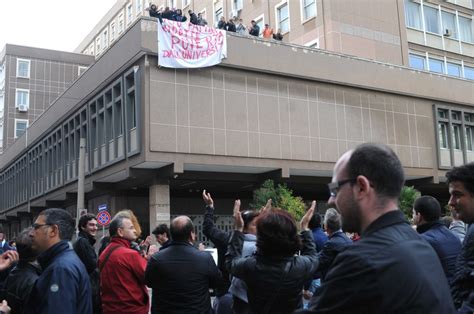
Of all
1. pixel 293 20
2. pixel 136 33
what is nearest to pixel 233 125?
pixel 136 33

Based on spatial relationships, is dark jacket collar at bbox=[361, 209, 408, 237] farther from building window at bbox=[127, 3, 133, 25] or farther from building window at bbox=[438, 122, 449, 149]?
building window at bbox=[127, 3, 133, 25]

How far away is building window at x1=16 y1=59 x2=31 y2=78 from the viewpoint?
57031mm

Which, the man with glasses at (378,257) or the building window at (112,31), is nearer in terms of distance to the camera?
the man with glasses at (378,257)

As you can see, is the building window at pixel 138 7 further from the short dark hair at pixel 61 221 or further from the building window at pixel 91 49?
the short dark hair at pixel 61 221

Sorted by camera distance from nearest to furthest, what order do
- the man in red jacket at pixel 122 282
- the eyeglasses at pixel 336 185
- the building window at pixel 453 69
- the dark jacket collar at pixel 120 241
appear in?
1. the eyeglasses at pixel 336 185
2. the man in red jacket at pixel 122 282
3. the dark jacket collar at pixel 120 241
4. the building window at pixel 453 69

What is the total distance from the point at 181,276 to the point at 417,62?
33399mm

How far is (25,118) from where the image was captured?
58219 millimetres

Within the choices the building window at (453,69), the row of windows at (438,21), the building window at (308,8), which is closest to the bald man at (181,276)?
the building window at (308,8)

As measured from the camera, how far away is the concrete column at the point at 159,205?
2283 cm

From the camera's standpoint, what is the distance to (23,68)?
189ft

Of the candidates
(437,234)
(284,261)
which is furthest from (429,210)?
(284,261)

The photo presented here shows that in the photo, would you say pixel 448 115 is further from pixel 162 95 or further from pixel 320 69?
pixel 162 95

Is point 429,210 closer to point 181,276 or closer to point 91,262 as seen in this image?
point 181,276

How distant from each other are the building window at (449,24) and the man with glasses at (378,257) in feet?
127
